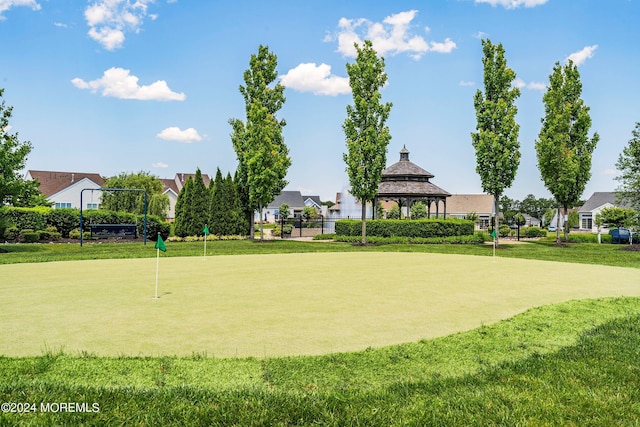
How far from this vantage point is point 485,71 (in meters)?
26.7

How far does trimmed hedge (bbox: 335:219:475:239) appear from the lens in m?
30.0

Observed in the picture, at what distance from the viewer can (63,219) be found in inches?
1137

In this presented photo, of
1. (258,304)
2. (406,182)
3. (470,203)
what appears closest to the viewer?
(258,304)

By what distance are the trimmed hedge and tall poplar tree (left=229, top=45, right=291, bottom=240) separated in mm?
6419

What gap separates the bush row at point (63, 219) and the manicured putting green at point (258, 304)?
16.5 m

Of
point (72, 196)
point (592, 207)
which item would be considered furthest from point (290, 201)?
point (592, 207)

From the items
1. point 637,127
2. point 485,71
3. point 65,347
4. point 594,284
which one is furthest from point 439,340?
point 637,127

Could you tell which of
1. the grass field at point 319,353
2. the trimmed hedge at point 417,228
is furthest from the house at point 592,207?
the grass field at point 319,353

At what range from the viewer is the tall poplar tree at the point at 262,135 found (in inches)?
1059

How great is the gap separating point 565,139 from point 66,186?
55558 millimetres

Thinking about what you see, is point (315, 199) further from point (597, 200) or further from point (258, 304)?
point (258, 304)

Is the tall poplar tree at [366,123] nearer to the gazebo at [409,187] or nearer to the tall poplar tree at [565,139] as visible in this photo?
the gazebo at [409,187]

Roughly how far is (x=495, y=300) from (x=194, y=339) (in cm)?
561

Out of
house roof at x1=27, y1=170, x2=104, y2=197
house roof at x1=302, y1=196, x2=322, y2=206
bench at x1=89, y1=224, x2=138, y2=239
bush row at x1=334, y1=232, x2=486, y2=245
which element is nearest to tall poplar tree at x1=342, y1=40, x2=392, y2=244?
bush row at x1=334, y1=232, x2=486, y2=245
